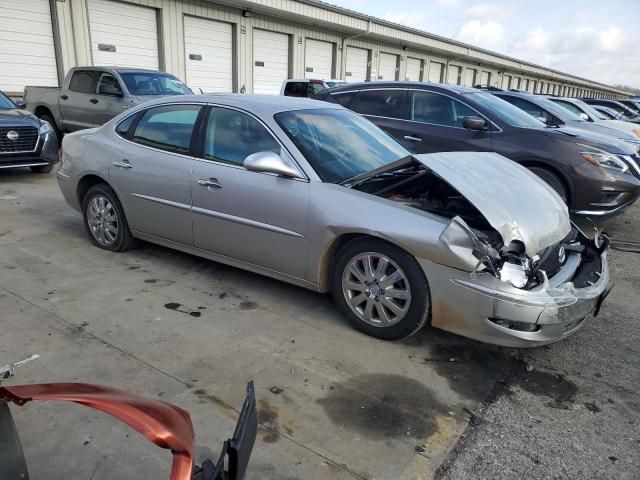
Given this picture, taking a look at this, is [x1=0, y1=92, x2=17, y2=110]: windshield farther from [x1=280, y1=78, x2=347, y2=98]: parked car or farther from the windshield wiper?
the windshield wiper

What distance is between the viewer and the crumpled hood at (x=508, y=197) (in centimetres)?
313

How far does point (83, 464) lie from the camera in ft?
7.41

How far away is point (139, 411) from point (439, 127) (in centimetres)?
622

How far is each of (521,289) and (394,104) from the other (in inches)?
194

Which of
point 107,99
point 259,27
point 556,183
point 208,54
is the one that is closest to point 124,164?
point 556,183

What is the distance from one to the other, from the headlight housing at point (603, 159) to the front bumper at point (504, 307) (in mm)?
3548

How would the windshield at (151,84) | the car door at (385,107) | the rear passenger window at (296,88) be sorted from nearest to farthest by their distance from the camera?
the car door at (385,107)
the windshield at (151,84)
the rear passenger window at (296,88)

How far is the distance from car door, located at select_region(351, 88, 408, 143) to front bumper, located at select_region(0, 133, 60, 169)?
5.12 m

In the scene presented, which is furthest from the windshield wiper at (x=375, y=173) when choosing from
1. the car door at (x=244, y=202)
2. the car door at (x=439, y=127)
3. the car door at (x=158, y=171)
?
the car door at (x=439, y=127)

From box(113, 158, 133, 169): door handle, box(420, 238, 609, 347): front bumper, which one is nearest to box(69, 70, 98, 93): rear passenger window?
box(113, 158, 133, 169): door handle

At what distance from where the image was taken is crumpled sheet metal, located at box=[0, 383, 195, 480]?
4.52ft

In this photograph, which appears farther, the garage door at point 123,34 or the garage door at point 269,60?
the garage door at point 269,60

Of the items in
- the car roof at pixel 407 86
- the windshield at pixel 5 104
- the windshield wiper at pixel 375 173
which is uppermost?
the car roof at pixel 407 86

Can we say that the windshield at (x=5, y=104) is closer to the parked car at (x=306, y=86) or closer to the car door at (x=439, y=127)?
the parked car at (x=306, y=86)
